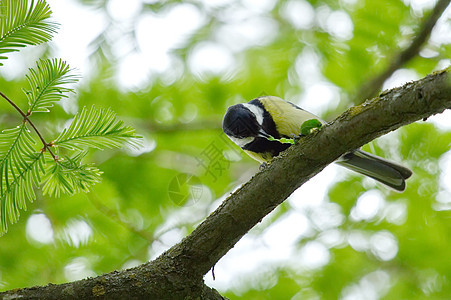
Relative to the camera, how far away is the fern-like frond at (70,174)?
56.7 inches

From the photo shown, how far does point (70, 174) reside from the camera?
57.4 inches

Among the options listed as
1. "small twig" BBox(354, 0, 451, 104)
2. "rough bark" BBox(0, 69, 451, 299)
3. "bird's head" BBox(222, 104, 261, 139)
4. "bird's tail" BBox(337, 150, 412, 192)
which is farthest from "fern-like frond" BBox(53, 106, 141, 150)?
"small twig" BBox(354, 0, 451, 104)

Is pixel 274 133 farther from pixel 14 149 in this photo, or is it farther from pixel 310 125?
pixel 14 149

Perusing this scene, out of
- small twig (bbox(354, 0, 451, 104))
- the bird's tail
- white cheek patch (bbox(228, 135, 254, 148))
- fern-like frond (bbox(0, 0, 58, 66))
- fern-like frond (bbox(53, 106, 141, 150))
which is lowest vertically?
fern-like frond (bbox(53, 106, 141, 150))

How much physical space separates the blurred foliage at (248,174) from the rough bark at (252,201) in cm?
130

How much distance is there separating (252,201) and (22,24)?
868 mm

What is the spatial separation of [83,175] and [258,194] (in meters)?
0.56

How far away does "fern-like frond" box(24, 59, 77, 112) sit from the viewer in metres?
1.32

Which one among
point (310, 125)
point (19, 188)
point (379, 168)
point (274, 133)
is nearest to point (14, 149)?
point (19, 188)

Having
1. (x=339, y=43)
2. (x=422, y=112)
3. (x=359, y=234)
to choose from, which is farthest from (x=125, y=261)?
(x=422, y=112)

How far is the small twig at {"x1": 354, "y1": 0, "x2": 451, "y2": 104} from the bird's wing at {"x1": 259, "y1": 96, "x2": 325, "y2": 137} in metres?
0.60

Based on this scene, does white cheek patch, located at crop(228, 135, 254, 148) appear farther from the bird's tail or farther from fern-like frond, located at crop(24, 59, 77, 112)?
fern-like frond, located at crop(24, 59, 77, 112)

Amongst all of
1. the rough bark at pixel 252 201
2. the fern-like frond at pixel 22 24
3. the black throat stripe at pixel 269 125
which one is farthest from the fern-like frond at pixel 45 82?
the black throat stripe at pixel 269 125

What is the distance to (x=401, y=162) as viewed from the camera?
303 cm
